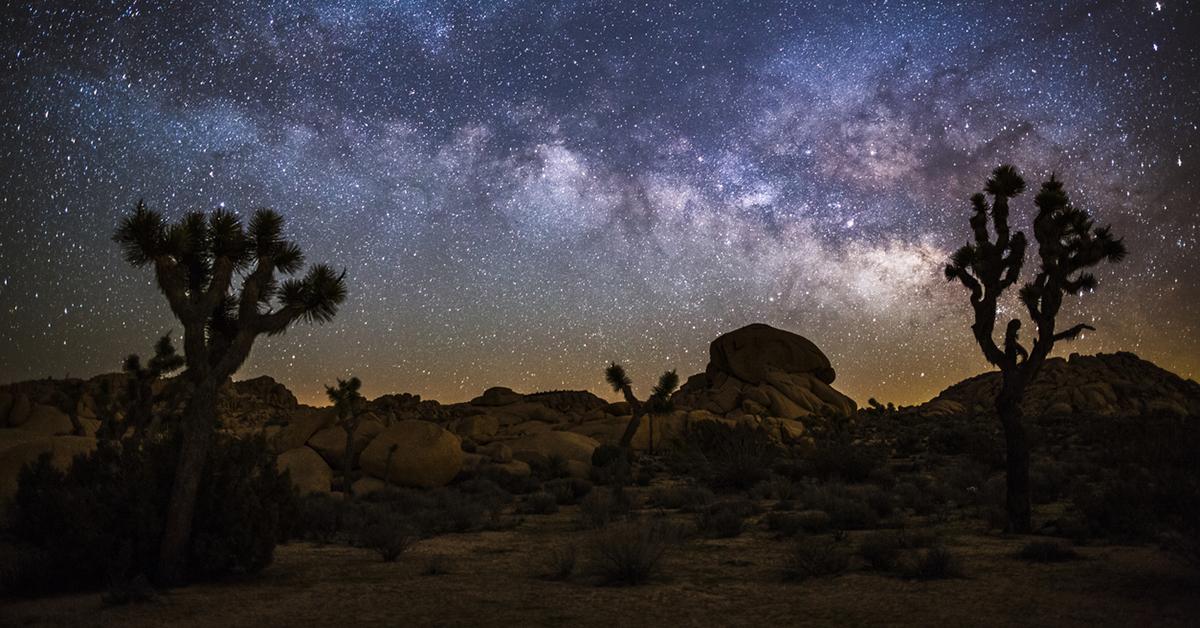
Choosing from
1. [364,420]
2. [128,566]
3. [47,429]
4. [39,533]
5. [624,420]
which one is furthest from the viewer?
[624,420]

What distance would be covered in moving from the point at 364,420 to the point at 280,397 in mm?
55336

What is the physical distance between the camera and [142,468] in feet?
32.7

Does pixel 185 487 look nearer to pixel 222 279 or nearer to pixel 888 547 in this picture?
pixel 222 279

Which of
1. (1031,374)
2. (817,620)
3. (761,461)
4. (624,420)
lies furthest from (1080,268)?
(624,420)

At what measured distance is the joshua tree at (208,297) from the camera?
30.9ft

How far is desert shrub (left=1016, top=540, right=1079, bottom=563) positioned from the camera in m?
10.1

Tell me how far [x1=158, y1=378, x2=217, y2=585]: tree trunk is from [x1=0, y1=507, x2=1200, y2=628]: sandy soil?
43 centimetres

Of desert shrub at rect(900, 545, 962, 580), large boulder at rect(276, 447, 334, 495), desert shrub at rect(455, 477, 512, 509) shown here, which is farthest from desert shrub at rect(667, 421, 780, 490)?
desert shrub at rect(900, 545, 962, 580)

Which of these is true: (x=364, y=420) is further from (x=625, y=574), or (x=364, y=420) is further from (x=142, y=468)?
(x=625, y=574)

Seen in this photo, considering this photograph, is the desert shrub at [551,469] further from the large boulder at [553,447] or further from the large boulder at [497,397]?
the large boulder at [497,397]

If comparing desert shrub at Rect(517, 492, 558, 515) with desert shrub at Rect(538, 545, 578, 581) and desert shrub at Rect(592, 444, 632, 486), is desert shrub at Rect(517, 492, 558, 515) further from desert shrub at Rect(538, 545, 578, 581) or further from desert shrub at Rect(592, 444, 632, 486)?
desert shrub at Rect(538, 545, 578, 581)

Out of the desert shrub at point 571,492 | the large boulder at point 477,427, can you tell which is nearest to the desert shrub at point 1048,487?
the desert shrub at point 571,492

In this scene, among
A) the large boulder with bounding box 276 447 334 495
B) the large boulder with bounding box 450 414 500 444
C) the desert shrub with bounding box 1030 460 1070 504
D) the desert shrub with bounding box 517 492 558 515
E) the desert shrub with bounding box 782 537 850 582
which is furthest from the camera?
the large boulder with bounding box 450 414 500 444

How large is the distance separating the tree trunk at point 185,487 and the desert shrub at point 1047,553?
1084cm
